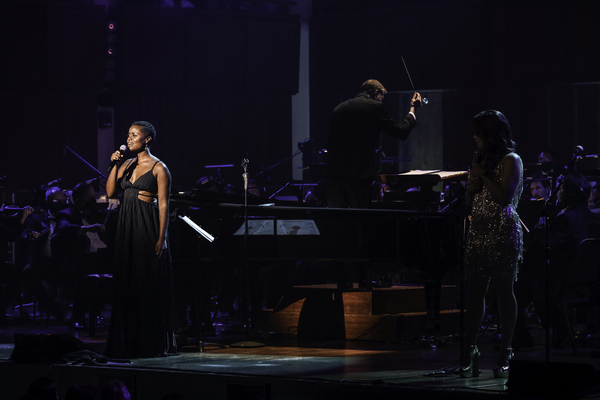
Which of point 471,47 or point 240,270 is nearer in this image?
point 240,270

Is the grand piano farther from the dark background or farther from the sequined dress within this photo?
the dark background

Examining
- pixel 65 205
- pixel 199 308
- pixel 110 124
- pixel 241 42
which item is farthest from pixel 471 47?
pixel 199 308

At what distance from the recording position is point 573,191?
279 inches

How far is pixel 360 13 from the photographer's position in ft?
48.1

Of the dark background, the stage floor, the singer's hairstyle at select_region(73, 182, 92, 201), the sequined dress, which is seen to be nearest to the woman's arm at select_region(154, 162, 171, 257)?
the stage floor

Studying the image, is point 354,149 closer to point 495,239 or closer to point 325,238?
point 325,238

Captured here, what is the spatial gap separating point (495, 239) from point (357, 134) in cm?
250

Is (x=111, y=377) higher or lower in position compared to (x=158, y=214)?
lower

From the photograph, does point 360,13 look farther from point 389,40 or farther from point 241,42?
point 241,42

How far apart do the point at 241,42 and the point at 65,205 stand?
249 inches

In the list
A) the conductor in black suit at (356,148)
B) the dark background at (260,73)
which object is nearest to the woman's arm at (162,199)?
Result: the conductor in black suit at (356,148)

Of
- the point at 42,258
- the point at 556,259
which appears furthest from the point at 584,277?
the point at 42,258

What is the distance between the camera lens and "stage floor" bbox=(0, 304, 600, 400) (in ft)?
13.6

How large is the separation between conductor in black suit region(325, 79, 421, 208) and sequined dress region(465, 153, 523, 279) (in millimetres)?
2221
